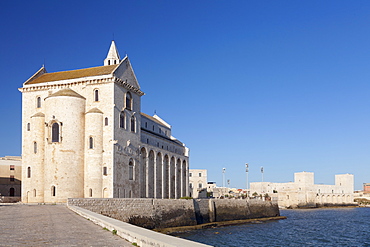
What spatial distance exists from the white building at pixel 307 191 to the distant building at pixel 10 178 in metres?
72.2

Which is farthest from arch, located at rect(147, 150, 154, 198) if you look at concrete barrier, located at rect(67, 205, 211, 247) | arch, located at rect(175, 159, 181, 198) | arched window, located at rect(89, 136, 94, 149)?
concrete barrier, located at rect(67, 205, 211, 247)

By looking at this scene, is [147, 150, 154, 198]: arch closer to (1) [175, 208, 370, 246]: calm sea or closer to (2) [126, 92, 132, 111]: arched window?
(2) [126, 92, 132, 111]: arched window

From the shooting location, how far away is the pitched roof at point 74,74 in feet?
168

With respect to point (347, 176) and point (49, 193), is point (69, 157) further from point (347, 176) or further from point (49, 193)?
point (347, 176)

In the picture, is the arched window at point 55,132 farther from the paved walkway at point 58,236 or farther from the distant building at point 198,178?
the distant building at point 198,178

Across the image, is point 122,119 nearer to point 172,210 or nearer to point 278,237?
point 172,210

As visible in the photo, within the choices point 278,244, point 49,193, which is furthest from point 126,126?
point 278,244

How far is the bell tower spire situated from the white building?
221 feet

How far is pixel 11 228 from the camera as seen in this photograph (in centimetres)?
1619

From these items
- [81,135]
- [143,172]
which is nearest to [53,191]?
[81,135]

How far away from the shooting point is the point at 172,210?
42.2 meters

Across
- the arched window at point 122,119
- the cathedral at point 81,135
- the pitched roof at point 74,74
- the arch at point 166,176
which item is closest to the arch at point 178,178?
the arch at point 166,176

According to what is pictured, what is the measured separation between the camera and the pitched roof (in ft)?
168

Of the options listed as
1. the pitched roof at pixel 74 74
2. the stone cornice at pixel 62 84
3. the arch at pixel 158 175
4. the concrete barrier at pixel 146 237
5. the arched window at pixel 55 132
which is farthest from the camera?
the arch at pixel 158 175
